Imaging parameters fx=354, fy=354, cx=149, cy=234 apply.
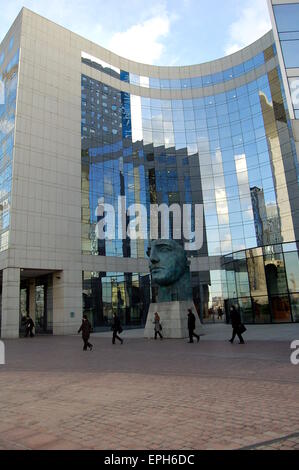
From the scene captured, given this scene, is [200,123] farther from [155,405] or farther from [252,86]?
[155,405]

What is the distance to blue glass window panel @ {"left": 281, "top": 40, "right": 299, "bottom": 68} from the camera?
1919cm

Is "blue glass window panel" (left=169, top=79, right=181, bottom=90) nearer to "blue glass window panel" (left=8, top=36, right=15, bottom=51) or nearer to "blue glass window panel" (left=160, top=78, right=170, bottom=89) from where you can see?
"blue glass window panel" (left=160, top=78, right=170, bottom=89)

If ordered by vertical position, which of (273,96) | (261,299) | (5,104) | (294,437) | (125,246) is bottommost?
(294,437)

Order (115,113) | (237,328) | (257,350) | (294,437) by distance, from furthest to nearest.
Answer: (115,113)
(237,328)
(257,350)
(294,437)

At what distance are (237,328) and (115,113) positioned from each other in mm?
37524

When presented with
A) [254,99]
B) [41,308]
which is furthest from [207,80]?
[41,308]

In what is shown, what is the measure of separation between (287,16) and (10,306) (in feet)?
98.9

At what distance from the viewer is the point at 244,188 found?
164 ft

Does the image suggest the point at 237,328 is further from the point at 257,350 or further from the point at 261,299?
the point at 261,299

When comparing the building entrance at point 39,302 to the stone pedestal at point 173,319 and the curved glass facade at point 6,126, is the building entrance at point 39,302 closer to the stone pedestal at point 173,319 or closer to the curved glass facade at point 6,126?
the curved glass facade at point 6,126

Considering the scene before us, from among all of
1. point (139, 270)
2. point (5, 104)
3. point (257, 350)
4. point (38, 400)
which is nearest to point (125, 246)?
point (139, 270)

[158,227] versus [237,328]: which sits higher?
[158,227]

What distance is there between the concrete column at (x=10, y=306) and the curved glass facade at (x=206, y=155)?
34.2 ft

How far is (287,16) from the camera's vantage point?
65.7ft
